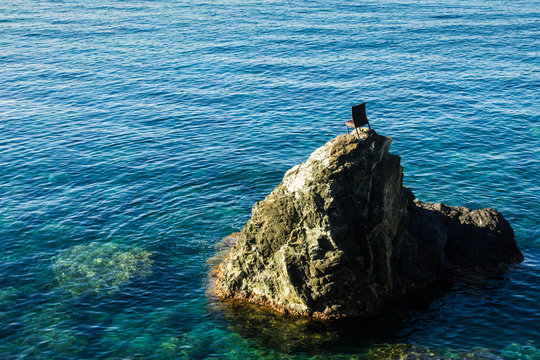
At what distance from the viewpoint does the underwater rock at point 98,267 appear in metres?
31.6

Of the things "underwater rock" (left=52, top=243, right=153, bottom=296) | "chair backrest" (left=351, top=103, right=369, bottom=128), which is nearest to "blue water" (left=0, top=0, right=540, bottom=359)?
"underwater rock" (left=52, top=243, right=153, bottom=296)

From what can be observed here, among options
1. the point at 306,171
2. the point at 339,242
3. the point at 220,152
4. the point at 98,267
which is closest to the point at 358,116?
the point at 306,171

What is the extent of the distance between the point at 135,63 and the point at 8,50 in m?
24.5

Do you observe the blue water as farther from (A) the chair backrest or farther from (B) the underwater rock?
(A) the chair backrest

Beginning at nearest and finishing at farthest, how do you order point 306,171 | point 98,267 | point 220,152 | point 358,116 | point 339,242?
point 339,242 < point 358,116 < point 306,171 < point 98,267 < point 220,152

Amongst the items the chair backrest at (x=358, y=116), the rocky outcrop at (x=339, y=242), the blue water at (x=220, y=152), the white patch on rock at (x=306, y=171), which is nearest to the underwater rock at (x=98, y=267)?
the blue water at (x=220, y=152)

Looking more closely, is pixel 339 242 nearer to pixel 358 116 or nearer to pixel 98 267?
pixel 358 116

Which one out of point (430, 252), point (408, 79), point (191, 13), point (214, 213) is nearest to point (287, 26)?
point (191, 13)

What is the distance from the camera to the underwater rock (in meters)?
31.6

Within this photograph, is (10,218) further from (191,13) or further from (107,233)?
(191,13)

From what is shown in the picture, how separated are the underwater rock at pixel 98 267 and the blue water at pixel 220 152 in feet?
0.63

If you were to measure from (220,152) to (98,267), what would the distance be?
19849 mm

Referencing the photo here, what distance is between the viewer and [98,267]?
3344 cm

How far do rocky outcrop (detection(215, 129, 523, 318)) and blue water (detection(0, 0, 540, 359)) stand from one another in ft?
4.75
